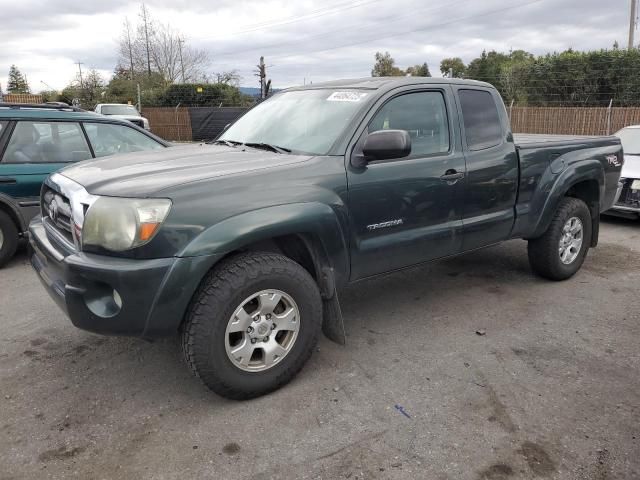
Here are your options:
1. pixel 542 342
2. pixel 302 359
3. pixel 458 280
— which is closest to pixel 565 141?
pixel 458 280

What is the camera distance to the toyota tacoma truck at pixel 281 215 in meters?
2.65

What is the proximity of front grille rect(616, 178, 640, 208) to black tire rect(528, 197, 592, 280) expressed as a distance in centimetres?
273

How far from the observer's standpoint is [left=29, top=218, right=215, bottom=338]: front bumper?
2.58 meters

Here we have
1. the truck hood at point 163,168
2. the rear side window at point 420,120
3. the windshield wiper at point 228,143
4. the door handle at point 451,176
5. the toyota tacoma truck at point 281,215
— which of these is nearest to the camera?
the toyota tacoma truck at point 281,215

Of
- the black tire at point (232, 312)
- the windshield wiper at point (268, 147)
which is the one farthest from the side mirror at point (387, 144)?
the black tire at point (232, 312)

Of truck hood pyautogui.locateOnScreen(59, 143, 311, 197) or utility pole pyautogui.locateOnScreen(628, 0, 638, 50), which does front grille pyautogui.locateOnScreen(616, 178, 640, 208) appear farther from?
utility pole pyautogui.locateOnScreen(628, 0, 638, 50)

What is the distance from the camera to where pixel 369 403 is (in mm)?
3002

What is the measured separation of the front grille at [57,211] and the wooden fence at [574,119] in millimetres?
15435

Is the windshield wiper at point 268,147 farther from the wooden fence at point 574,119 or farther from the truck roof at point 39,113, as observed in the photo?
the wooden fence at point 574,119

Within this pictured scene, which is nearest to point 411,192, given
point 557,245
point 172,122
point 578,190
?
point 557,245

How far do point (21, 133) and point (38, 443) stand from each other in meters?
4.06

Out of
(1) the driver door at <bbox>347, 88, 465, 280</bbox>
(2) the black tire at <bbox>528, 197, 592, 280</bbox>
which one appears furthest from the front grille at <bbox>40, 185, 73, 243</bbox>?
(2) the black tire at <bbox>528, 197, 592, 280</bbox>

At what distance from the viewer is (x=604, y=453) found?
2566 mm

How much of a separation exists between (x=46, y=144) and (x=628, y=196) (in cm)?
744
